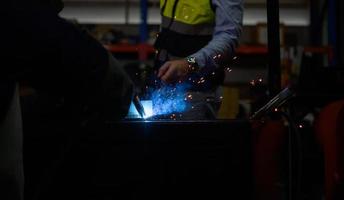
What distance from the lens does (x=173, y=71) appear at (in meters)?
1.32

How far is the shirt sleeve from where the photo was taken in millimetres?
1458

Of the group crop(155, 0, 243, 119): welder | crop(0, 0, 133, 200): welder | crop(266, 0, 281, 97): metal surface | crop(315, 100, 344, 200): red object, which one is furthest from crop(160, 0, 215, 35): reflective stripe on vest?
crop(0, 0, 133, 200): welder

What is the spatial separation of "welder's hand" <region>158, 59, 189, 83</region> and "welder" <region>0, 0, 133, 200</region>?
1.74 feet

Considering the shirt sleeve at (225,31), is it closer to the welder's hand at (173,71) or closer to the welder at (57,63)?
the welder's hand at (173,71)

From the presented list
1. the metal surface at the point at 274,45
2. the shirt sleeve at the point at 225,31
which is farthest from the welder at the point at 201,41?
the metal surface at the point at 274,45

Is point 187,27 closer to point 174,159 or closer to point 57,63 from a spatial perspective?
point 174,159

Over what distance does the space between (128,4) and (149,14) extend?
25 cm

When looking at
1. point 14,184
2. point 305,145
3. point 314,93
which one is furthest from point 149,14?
point 14,184

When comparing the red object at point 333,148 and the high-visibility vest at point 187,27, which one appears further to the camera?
the high-visibility vest at point 187,27

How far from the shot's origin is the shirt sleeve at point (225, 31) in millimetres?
1458

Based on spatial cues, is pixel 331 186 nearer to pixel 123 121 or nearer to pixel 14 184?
pixel 123 121

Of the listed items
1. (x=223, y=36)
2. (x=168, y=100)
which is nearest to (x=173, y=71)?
(x=168, y=100)

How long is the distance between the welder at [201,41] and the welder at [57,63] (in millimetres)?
629

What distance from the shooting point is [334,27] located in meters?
3.79
